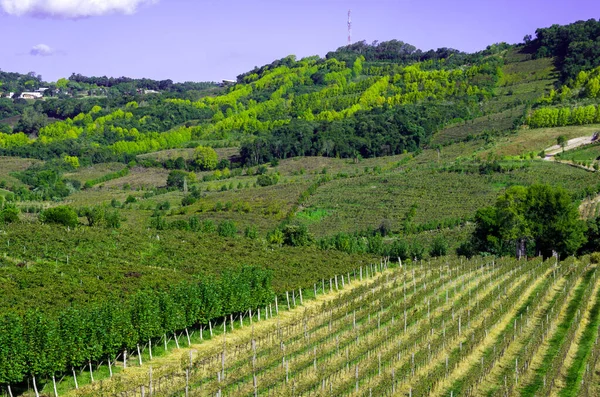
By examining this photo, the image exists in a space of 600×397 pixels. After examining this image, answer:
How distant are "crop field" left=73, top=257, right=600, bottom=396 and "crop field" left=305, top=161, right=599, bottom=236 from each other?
38557 millimetres

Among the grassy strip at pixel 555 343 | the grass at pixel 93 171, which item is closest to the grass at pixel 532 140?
the grassy strip at pixel 555 343

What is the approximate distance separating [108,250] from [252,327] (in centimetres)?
1823

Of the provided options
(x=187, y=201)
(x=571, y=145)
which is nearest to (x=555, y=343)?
(x=187, y=201)

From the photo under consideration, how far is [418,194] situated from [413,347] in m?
66.9

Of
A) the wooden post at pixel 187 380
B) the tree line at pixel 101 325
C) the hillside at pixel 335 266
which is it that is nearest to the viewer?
the wooden post at pixel 187 380

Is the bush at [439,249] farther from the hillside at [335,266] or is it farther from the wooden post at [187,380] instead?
the wooden post at [187,380]

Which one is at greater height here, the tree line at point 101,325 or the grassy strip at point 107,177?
the tree line at point 101,325

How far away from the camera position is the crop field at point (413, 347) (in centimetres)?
2917

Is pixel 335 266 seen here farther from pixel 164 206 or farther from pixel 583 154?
pixel 583 154

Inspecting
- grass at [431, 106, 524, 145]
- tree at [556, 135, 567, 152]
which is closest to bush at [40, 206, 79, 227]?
tree at [556, 135, 567, 152]

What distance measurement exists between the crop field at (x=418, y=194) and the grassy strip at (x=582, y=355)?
46.0 meters

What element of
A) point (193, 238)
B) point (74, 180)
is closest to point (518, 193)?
point (193, 238)

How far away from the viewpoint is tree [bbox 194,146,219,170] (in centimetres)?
15625

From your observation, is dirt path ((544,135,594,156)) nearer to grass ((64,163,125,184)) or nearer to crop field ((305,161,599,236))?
crop field ((305,161,599,236))
